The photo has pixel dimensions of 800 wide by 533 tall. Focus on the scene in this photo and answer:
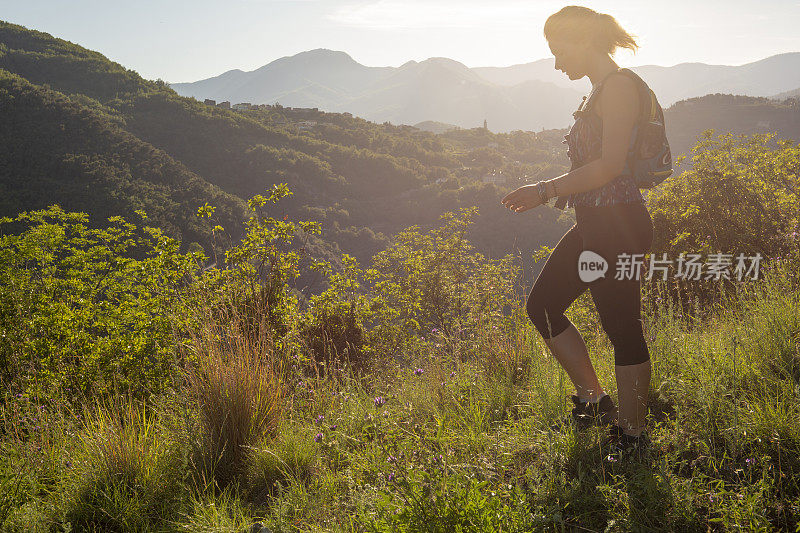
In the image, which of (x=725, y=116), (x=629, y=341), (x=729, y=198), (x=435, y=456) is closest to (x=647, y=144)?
(x=629, y=341)

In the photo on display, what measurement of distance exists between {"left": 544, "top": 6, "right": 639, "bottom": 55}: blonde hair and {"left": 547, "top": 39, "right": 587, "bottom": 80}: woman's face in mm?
22

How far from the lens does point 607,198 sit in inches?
70.1

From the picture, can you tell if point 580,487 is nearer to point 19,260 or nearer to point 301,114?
point 19,260

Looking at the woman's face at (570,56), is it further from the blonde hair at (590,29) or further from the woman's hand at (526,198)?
the woman's hand at (526,198)

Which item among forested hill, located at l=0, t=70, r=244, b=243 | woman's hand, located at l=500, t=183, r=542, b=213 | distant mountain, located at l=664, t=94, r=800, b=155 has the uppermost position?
Answer: distant mountain, located at l=664, t=94, r=800, b=155

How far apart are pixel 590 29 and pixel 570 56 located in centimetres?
12

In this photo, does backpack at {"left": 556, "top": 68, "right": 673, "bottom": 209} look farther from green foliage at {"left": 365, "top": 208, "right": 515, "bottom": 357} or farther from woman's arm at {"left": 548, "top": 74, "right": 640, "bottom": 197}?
green foliage at {"left": 365, "top": 208, "right": 515, "bottom": 357}

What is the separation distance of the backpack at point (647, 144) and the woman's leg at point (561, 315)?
34 centimetres

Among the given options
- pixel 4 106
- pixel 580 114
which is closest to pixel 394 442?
pixel 580 114

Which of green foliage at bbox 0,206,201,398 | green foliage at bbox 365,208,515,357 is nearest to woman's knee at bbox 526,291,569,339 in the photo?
green foliage at bbox 0,206,201,398

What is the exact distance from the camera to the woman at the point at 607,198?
1.71 metres

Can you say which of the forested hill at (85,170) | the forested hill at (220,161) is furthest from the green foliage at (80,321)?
the forested hill at (220,161)

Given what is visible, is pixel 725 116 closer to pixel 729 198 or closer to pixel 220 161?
pixel 220 161

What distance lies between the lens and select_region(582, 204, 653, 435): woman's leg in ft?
5.82
